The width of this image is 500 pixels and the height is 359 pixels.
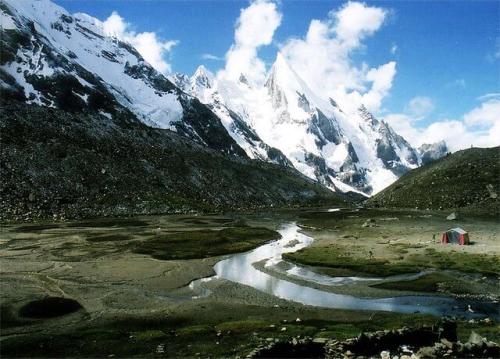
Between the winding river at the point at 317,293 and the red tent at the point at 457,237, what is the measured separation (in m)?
31.3

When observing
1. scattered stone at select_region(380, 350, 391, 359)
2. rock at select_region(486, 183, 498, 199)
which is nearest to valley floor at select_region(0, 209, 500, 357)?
scattered stone at select_region(380, 350, 391, 359)

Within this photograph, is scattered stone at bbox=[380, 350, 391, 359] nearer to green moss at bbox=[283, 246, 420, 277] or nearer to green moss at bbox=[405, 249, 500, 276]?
green moss at bbox=[283, 246, 420, 277]

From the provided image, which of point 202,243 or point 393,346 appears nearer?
point 393,346

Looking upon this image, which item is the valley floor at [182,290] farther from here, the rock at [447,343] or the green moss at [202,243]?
the rock at [447,343]

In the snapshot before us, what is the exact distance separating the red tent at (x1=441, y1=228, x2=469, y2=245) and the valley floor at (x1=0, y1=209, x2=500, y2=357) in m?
2.11

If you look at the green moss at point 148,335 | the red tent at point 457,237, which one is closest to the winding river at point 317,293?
the green moss at point 148,335

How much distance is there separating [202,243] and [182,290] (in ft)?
136

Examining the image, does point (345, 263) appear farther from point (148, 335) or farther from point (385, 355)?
point (385, 355)

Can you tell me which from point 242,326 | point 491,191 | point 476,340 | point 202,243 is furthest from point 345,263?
point 491,191

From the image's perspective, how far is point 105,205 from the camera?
560 ft

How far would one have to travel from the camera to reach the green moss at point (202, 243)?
291 ft

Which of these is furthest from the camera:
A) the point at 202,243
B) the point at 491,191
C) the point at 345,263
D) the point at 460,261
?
the point at 491,191

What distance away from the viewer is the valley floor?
39312 mm

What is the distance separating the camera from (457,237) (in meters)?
92.1
